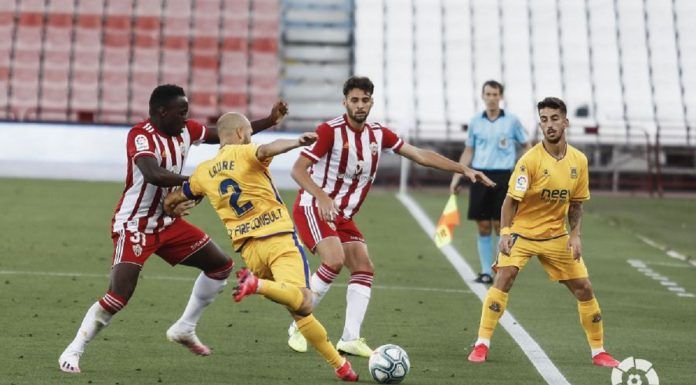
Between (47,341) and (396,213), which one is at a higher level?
(396,213)

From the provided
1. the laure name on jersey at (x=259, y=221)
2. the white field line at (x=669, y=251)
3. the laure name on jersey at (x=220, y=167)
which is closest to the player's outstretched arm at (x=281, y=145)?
the laure name on jersey at (x=220, y=167)

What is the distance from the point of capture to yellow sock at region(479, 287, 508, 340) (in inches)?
396

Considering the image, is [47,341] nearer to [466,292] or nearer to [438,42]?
[466,292]

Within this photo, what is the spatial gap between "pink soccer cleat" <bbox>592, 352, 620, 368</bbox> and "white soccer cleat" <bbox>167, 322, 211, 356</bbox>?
261cm

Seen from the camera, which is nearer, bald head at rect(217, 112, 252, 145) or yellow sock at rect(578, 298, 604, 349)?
bald head at rect(217, 112, 252, 145)

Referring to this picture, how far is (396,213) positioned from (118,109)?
1143cm

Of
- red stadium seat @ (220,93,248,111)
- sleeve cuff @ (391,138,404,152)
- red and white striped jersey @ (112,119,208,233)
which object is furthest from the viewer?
red stadium seat @ (220,93,248,111)

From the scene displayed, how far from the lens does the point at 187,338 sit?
9758 millimetres

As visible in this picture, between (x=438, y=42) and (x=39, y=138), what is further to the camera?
(x=438, y=42)

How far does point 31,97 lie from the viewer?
107 ft

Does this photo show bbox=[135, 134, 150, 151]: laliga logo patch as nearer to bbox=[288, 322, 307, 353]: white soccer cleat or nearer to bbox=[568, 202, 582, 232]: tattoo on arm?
bbox=[288, 322, 307, 353]: white soccer cleat

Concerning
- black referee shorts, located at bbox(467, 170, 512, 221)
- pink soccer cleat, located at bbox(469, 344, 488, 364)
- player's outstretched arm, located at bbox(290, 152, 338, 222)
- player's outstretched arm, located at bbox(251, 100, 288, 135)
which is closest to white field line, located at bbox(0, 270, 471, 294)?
black referee shorts, located at bbox(467, 170, 512, 221)

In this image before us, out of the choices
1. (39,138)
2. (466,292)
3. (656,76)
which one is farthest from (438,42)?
(466,292)

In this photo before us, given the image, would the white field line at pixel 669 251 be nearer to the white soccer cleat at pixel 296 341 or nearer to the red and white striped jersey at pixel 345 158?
the red and white striped jersey at pixel 345 158
